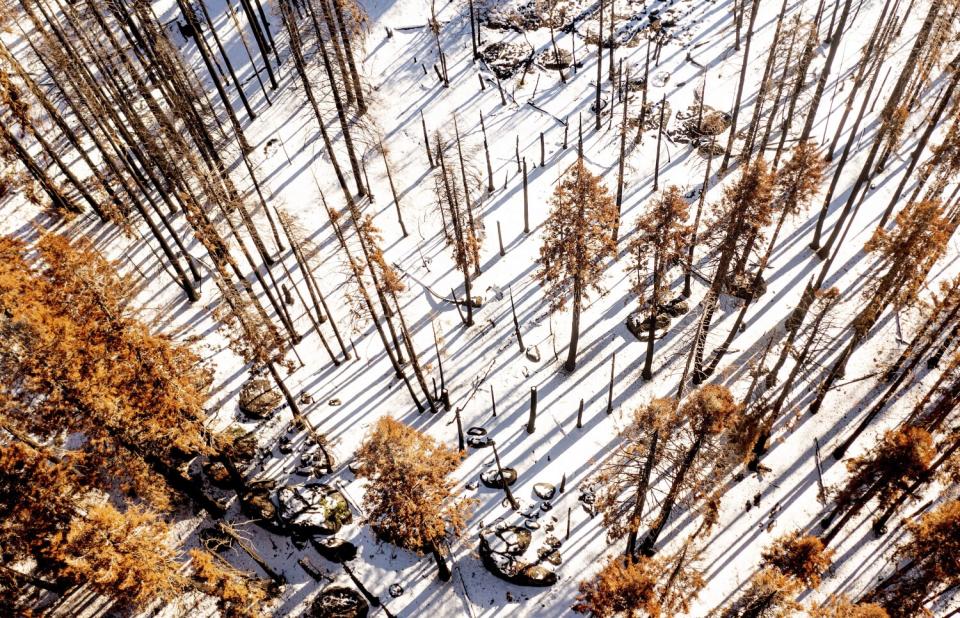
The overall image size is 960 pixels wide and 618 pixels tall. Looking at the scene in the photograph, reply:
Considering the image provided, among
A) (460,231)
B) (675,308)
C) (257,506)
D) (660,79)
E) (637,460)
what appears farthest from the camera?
(660,79)

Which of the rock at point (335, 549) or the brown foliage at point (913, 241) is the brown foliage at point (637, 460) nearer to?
the brown foliage at point (913, 241)

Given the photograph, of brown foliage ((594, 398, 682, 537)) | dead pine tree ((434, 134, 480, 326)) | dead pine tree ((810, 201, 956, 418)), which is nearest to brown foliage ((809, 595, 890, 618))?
brown foliage ((594, 398, 682, 537))

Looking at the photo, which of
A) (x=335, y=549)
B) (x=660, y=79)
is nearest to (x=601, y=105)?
(x=660, y=79)

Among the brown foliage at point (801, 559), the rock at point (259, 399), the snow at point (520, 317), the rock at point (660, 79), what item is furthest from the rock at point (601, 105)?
the brown foliage at point (801, 559)

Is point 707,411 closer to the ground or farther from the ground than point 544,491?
farther from the ground

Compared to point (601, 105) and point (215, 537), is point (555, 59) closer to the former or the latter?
point (601, 105)

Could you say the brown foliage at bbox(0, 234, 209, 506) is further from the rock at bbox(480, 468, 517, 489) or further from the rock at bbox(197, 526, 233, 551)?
the rock at bbox(480, 468, 517, 489)

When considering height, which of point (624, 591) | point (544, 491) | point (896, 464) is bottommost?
point (544, 491)
